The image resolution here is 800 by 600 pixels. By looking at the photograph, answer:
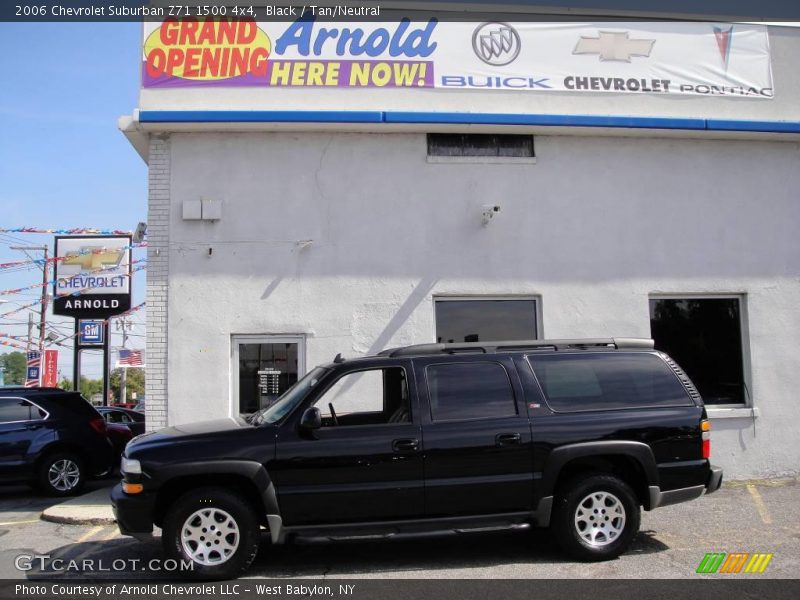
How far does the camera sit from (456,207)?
10.2 meters

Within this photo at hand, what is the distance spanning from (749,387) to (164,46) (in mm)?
9369

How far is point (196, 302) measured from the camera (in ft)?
32.1

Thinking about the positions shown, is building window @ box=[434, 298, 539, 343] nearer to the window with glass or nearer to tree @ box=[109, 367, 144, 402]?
the window with glass

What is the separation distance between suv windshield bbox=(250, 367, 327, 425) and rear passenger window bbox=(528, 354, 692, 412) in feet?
6.38


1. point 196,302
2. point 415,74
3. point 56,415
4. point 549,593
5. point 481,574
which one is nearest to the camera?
point 549,593

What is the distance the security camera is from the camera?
10.0 m

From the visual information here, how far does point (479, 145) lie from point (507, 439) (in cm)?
538

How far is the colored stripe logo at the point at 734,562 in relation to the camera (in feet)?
20.3

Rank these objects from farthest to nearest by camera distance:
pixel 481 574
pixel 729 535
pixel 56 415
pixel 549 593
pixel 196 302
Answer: pixel 56 415 → pixel 196 302 → pixel 729 535 → pixel 481 574 → pixel 549 593

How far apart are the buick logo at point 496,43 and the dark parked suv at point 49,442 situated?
326 inches

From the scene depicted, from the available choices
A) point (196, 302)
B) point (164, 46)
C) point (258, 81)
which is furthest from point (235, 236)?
point (164, 46)

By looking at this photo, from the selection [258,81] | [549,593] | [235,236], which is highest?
[258,81]

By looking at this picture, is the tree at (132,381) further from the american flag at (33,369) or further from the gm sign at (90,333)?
the gm sign at (90,333)

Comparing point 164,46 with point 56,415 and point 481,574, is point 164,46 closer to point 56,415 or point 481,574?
point 56,415
